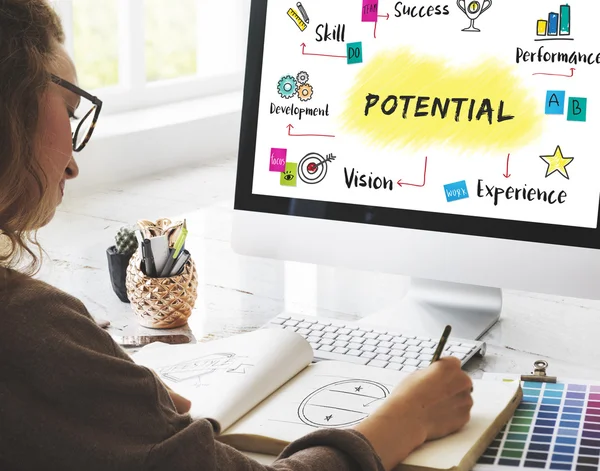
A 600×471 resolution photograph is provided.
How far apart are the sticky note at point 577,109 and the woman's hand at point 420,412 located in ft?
1.21

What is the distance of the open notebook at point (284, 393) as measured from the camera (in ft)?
2.84

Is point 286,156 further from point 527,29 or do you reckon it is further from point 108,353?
point 108,353

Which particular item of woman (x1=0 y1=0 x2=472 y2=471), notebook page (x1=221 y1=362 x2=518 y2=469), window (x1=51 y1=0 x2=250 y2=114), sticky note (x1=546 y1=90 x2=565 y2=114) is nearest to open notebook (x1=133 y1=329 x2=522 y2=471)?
notebook page (x1=221 y1=362 x2=518 y2=469)

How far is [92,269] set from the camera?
1.50 meters

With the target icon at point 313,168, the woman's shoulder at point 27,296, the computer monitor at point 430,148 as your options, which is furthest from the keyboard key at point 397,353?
the woman's shoulder at point 27,296

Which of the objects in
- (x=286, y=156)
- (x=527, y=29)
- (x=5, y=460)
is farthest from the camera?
(x=286, y=156)

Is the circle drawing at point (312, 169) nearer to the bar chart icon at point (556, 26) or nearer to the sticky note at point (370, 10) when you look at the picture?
the sticky note at point (370, 10)

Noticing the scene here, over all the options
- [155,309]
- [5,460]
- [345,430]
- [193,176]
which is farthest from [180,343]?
[193,176]

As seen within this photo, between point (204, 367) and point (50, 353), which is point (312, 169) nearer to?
point (204, 367)

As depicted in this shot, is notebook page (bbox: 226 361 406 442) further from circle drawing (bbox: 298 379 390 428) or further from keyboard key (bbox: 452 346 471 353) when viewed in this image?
keyboard key (bbox: 452 346 471 353)

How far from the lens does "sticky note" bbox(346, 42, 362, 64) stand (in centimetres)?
124

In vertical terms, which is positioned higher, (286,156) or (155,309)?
(286,156)

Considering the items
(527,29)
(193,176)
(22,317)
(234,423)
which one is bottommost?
(234,423)

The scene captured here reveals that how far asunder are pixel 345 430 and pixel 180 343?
427mm
